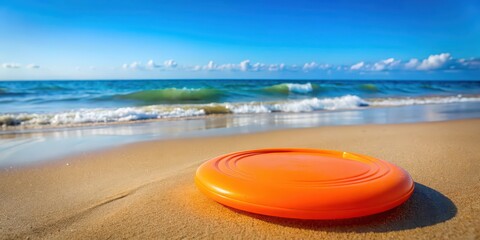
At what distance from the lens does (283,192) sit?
7.36ft

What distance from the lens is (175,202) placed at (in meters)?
2.85

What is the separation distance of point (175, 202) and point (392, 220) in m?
1.77

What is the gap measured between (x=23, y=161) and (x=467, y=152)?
21.1ft

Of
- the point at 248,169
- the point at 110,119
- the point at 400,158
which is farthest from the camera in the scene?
the point at 110,119

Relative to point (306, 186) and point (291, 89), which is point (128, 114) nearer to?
point (306, 186)

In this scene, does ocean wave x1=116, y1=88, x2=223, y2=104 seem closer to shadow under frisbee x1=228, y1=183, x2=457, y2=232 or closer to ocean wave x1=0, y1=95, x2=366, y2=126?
ocean wave x1=0, y1=95, x2=366, y2=126

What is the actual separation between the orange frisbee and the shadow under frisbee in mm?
123

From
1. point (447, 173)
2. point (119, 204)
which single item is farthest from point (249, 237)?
point (447, 173)

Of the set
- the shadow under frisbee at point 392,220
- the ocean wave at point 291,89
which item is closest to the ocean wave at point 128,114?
the shadow under frisbee at point 392,220

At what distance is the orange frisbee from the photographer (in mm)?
2168

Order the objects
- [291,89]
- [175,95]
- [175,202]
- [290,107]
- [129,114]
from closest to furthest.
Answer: [175,202], [129,114], [290,107], [175,95], [291,89]

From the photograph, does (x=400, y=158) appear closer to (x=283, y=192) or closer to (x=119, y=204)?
(x=283, y=192)

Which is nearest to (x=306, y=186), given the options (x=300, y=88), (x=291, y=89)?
(x=291, y=89)

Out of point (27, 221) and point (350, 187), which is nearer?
point (350, 187)
